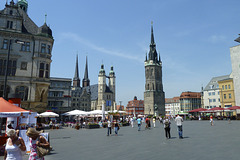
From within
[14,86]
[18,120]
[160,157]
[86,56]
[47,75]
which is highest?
[86,56]

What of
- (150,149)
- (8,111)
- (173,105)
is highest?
(173,105)

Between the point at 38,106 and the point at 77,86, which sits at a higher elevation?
the point at 77,86

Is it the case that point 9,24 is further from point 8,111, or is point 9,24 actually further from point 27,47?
point 8,111

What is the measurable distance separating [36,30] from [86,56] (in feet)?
390

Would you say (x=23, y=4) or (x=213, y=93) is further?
(x=213, y=93)

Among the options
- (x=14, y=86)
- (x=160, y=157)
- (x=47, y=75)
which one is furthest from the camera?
(x=47, y=75)

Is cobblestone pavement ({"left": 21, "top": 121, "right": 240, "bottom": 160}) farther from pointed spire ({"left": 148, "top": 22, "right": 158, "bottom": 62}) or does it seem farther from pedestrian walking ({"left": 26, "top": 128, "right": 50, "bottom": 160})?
pointed spire ({"left": 148, "top": 22, "right": 158, "bottom": 62})

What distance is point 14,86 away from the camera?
3009 cm

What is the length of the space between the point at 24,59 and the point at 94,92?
115 meters

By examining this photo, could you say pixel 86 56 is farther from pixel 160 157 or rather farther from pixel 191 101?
pixel 160 157

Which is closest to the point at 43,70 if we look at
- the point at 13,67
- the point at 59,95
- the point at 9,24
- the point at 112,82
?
the point at 13,67

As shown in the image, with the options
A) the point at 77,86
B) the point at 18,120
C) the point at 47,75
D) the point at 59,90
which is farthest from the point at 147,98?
the point at 18,120

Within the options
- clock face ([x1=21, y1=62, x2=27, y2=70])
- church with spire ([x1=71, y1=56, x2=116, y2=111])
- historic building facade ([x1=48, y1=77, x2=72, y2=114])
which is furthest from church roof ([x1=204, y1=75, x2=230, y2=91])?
clock face ([x1=21, y1=62, x2=27, y2=70])

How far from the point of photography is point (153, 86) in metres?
126
